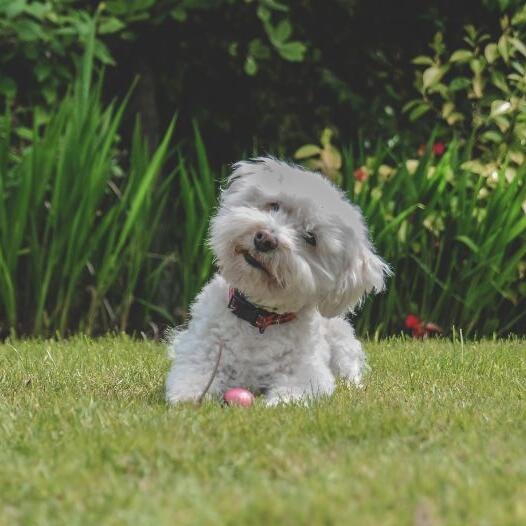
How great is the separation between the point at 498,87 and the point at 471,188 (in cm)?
67

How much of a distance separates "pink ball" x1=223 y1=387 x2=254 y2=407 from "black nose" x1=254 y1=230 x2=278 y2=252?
49 centimetres

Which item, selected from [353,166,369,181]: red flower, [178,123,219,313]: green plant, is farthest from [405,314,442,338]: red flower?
[178,123,219,313]: green plant

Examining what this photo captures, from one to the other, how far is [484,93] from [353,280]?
127 inches

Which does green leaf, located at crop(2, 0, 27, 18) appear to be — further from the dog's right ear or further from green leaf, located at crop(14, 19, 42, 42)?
the dog's right ear

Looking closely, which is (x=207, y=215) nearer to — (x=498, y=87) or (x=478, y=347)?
(x=478, y=347)

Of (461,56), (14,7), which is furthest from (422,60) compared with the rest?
(14,7)

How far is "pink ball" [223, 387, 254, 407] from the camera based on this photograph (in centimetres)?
351

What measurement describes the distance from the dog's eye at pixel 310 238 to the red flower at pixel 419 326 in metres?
2.36

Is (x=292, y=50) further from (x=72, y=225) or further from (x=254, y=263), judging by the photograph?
(x=254, y=263)

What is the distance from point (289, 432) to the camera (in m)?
2.91

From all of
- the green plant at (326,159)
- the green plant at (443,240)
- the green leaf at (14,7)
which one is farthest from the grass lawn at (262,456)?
the green plant at (326,159)

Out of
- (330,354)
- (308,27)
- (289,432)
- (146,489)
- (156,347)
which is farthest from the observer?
(308,27)

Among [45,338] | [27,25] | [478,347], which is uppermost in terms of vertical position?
[27,25]

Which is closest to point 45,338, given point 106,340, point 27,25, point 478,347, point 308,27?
point 106,340
